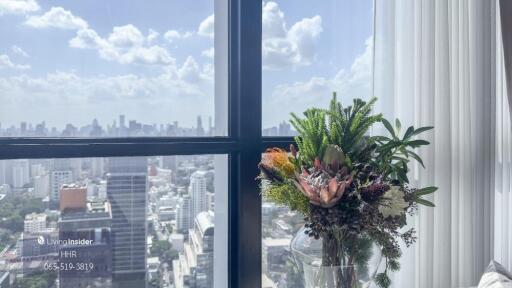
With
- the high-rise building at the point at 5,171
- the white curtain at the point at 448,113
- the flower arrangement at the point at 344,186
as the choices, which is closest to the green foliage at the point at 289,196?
the flower arrangement at the point at 344,186

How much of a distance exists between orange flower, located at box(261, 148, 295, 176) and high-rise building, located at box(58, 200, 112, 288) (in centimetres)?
61

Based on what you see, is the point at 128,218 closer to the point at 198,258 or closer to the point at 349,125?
the point at 198,258

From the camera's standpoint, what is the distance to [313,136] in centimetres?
134

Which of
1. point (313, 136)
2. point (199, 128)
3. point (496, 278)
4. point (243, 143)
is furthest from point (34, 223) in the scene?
point (496, 278)

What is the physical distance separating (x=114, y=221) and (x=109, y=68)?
525 mm

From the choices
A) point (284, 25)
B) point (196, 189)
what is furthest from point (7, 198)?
point (284, 25)

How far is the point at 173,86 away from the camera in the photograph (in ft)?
5.33

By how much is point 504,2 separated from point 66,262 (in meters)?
1.78

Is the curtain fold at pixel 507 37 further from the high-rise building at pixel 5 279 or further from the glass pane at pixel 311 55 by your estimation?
the high-rise building at pixel 5 279

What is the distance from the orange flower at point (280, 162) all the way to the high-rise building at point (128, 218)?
0.49 m

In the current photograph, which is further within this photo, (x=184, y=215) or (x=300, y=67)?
(x=300, y=67)

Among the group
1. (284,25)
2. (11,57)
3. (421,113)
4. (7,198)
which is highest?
(284,25)

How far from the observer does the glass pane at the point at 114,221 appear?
1.47m

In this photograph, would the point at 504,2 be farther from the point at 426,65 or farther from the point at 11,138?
the point at 11,138
